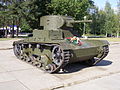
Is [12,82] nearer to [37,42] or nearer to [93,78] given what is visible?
[37,42]

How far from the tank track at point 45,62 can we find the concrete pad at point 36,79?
384 millimetres

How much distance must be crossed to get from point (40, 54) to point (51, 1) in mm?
29359

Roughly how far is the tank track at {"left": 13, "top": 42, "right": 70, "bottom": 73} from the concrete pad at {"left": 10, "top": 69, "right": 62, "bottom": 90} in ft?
1.26

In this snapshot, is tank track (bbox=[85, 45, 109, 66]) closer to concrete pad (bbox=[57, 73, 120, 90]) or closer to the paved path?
the paved path

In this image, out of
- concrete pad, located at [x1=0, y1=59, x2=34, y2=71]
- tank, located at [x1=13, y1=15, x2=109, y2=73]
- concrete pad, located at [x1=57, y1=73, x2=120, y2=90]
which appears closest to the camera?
concrete pad, located at [x1=57, y1=73, x2=120, y2=90]

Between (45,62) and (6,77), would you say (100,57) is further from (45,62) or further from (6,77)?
(6,77)

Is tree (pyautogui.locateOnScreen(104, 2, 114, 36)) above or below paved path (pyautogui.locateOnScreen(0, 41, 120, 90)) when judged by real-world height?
above

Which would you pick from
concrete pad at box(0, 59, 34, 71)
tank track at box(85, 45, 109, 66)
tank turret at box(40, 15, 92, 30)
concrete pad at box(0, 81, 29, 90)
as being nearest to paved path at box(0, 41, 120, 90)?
concrete pad at box(0, 81, 29, 90)

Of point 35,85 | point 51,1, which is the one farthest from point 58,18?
point 51,1

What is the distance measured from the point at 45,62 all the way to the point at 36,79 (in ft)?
5.05

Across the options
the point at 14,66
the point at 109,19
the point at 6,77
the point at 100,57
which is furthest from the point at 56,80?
the point at 109,19

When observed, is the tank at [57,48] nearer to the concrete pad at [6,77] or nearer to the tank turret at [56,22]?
the tank turret at [56,22]

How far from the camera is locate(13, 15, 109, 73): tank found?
23.7 ft

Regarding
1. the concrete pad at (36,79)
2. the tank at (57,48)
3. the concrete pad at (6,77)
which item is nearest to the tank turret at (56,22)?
the tank at (57,48)
